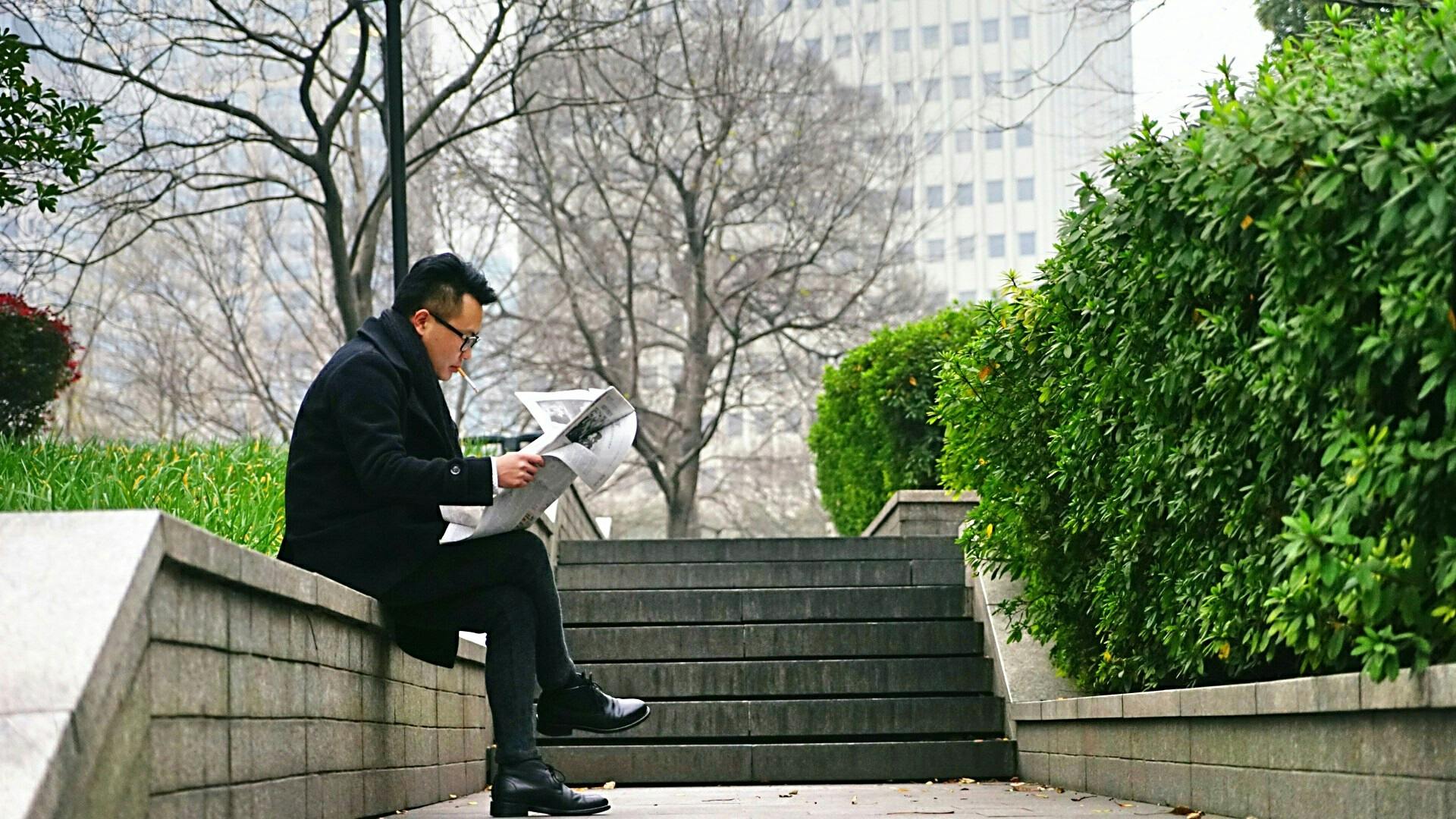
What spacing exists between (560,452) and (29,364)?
9.64m

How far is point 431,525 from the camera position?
17.0ft

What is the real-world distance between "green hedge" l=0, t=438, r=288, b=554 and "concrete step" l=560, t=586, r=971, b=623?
2.24 metres

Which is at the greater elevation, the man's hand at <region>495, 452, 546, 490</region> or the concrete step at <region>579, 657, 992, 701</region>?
the man's hand at <region>495, 452, 546, 490</region>

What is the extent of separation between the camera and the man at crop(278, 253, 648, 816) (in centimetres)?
500

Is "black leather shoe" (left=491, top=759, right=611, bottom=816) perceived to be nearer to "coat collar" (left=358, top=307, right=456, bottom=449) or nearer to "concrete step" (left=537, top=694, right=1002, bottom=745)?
"coat collar" (left=358, top=307, right=456, bottom=449)

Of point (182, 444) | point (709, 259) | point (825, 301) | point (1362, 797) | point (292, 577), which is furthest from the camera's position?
point (825, 301)

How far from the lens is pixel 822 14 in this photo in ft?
163

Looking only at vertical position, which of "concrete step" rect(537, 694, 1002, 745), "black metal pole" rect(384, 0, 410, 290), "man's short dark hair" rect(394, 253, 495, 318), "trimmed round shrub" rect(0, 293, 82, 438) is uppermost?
"black metal pole" rect(384, 0, 410, 290)

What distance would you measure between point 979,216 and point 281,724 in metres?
81.3

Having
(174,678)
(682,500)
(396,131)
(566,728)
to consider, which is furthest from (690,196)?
(174,678)

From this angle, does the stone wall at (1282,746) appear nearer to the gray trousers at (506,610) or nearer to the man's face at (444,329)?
the gray trousers at (506,610)

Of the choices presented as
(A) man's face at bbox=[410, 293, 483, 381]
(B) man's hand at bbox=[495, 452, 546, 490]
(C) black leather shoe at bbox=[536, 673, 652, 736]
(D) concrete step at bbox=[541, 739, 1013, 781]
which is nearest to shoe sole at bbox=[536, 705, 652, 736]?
(C) black leather shoe at bbox=[536, 673, 652, 736]

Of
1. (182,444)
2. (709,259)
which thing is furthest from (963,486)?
(709,259)

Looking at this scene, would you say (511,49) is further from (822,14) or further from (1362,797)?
(822,14)
